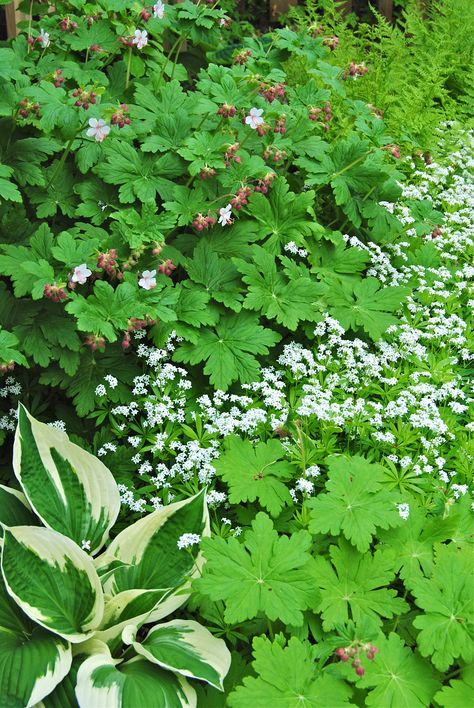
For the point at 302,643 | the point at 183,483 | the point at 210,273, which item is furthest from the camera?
the point at 210,273

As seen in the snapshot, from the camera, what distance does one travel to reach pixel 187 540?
2090 mm

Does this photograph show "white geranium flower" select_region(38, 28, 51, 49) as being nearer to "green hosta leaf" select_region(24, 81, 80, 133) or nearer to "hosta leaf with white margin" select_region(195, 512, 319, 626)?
"green hosta leaf" select_region(24, 81, 80, 133)

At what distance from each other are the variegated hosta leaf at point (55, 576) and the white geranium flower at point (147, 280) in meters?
0.89

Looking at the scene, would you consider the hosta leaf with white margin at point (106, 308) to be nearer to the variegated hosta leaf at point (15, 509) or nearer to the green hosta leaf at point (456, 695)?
the variegated hosta leaf at point (15, 509)

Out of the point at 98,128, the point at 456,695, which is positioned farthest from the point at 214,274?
the point at 456,695

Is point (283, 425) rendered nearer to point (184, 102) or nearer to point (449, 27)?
point (184, 102)

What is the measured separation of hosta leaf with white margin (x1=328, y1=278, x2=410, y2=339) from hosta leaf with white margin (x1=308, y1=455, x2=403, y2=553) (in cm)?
80

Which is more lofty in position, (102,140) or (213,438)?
(102,140)

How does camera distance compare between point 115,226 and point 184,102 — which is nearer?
point 115,226

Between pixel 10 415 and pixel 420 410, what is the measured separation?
1.48m

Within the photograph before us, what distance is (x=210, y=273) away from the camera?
113 inches

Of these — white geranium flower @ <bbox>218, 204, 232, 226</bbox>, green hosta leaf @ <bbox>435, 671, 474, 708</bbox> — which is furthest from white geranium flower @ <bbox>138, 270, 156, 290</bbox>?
green hosta leaf @ <bbox>435, 671, 474, 708</bbox>

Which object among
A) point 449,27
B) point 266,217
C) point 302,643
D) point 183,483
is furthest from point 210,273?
point 449,27

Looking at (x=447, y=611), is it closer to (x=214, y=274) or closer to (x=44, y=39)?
(x=214, y=274)
